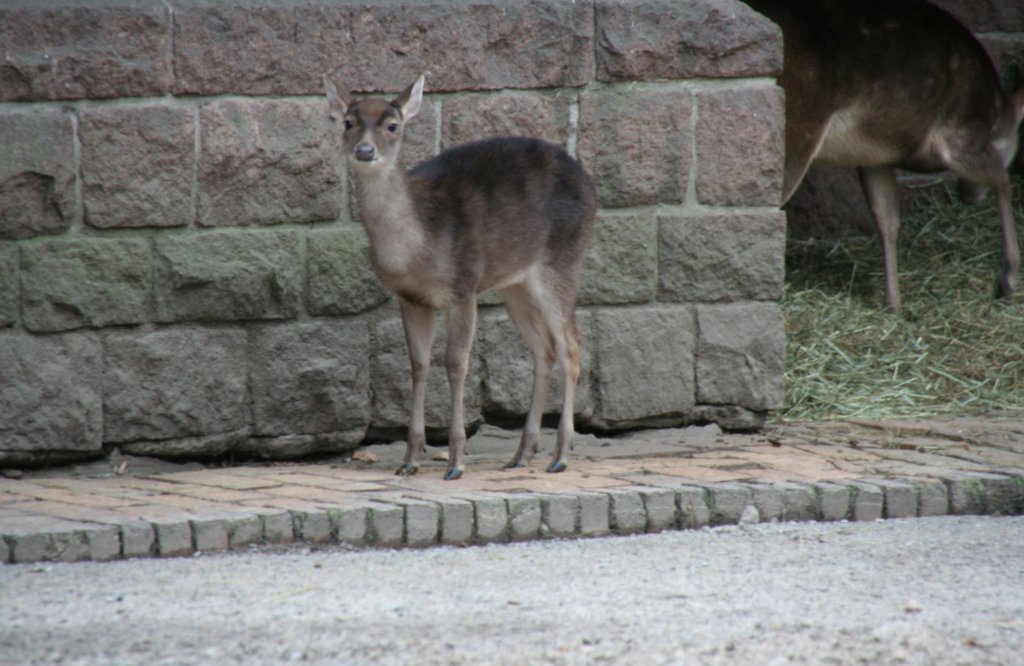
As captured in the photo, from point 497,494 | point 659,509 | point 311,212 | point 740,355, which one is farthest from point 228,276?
point 740,355

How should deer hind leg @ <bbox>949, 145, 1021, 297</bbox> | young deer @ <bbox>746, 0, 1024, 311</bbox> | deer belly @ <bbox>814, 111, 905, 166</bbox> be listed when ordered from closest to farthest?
young deer @ <bbox>746, 0, 1024, 311</bbox> < deer belly @ <bbox>814, 111, 905, 166</bbox> < deer hind leg @ <bbox>949, 145, 1021, 297</bbox>

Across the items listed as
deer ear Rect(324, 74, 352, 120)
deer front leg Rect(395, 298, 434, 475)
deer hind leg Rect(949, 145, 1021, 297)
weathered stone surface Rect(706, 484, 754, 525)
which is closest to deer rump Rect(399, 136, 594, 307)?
deer front leg Rect(395, 298, 434, 475)

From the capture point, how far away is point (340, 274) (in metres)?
6.78

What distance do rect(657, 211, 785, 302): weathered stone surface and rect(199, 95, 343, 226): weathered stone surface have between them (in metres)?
1.48

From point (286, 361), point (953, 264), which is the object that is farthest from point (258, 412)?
point (953, 264)

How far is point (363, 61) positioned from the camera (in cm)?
677

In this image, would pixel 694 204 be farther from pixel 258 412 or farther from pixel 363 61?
pixel 258 412

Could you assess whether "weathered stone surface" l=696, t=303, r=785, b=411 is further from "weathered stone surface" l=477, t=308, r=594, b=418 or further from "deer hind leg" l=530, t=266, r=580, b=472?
"deer hind leg" l=530, t=266, r=580, b=472

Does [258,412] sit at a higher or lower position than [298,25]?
lower

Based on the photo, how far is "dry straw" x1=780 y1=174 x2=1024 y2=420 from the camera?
8211mm

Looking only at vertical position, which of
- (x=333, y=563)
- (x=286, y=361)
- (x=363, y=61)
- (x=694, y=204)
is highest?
(x=363, y=61)

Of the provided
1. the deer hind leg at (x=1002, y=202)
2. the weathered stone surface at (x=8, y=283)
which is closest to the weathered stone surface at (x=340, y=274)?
the weathered stone surface at (x=8, y=283)

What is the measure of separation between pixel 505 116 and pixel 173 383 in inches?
69.4

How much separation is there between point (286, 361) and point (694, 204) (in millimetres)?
1921
